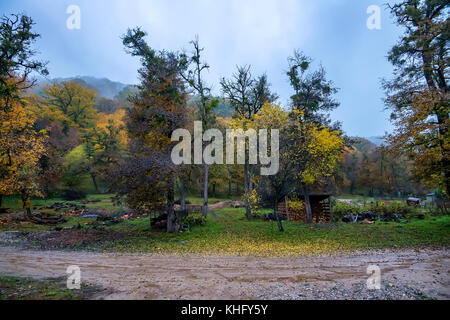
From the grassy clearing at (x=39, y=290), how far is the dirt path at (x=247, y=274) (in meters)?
0.55

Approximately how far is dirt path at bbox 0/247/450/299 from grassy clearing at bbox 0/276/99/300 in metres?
0.55

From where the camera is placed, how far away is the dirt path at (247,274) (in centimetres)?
565

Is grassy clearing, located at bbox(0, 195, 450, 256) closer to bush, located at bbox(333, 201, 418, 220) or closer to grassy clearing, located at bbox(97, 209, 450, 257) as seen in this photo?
grassy clearing, located at bbox(97, 209, 450, 257)

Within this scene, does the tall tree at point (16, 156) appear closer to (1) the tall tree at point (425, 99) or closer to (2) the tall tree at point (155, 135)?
(2) the tall tree at point (155, 135)

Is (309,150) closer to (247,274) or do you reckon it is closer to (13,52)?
(247,274)

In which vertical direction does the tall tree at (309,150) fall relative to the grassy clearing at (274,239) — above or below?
above

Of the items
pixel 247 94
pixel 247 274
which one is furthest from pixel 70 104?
pixel 247 274

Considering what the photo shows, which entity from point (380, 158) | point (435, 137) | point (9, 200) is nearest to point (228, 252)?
point (435, 137)

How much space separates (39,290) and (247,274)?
5966mm

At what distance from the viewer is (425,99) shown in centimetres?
1238

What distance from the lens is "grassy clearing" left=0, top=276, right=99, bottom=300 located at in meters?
5.26

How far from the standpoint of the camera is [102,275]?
284 inches

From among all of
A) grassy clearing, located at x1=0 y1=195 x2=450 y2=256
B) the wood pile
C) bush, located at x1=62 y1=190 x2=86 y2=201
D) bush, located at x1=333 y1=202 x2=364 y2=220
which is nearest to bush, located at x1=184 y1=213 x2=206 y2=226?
grassy clearing, located at x1=0 y1=195 x2=450 y2=256

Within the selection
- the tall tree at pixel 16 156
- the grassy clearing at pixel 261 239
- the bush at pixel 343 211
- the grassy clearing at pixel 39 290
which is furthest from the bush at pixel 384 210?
the tall tree at pixel 16 156
